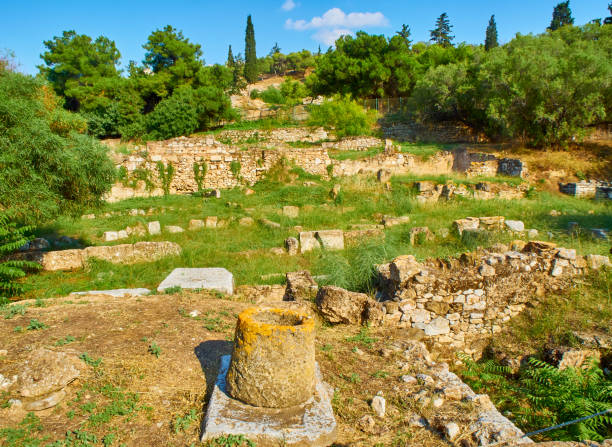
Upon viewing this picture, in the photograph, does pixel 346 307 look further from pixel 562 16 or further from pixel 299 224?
pixel 562 16

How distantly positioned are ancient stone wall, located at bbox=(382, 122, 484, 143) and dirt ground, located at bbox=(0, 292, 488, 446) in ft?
91.1

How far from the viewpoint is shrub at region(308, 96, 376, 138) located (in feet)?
93.8

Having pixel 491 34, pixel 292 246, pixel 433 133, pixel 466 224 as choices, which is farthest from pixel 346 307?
pixel 491 34

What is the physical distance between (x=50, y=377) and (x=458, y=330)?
549cm

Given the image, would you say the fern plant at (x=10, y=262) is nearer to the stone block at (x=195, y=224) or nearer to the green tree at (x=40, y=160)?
the green tree at (x=40, y=160)

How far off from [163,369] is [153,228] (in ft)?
28.7

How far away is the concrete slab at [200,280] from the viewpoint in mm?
6720

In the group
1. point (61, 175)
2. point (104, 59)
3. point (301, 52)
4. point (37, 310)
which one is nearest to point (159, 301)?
point (37, 310)

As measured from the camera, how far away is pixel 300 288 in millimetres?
6938

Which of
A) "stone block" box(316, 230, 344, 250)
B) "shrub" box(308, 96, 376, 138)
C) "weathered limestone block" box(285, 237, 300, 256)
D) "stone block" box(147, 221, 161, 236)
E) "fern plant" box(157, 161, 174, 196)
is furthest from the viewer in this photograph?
"shrub" box(308, 96, 376, 138)

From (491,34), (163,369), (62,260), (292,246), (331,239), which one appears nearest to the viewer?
(163,369)

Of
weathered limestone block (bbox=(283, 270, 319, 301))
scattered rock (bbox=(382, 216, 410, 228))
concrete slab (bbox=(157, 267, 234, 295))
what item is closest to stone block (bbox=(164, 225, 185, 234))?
concrete slab (bbox=(157, 267, 234, 295))

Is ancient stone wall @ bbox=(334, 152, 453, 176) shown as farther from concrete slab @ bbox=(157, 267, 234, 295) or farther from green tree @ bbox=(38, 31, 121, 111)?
green tree @ bbox=(38, 31, 121, 111)

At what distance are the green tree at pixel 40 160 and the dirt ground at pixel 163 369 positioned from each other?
2.98m
